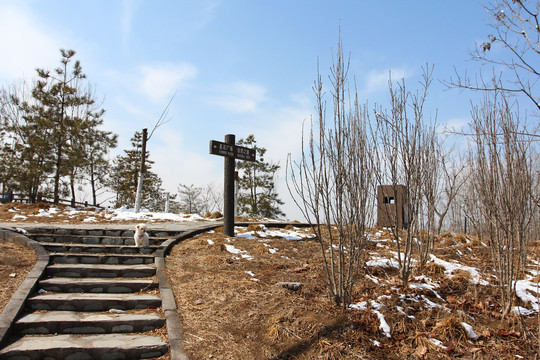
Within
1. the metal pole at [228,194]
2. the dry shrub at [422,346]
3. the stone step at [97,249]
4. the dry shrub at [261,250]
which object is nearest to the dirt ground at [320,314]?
the dry shrub at [422,346]

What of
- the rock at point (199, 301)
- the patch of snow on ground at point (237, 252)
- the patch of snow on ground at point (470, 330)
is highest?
the patch of snow on ground at point (237, 252)

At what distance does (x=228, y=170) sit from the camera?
8820 millimetres

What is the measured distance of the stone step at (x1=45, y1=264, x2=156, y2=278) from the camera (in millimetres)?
5484

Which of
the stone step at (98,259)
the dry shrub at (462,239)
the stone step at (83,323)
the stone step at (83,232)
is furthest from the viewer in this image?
the dry shrub at (462,239)

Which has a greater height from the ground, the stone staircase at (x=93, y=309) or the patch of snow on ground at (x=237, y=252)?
the patch of snow on ground at (x=237, y=252)

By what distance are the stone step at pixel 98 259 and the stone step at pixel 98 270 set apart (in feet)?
0.89

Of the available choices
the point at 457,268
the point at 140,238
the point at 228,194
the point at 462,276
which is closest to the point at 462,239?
the point at 457,268

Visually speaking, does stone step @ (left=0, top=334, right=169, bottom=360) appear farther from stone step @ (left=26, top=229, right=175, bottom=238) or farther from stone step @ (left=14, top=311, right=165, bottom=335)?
stone step @ (left=26, top=229, right=175, bottom=238)

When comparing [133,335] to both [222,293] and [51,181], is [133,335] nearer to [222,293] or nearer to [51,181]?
[222,293]

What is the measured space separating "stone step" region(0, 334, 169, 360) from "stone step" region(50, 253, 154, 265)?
2.28 meters

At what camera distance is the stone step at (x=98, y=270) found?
548 cm

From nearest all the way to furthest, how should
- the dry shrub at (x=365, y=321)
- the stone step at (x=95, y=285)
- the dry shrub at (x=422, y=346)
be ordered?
the dry shrub at (x=422, y=346) → the dry shrub at (x=365, y=321) → the stone step at (x=95, y=285)

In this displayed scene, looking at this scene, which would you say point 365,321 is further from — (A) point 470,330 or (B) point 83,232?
(B) point 83,232

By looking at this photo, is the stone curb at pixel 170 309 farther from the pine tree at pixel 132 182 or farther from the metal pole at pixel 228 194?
the pine tree at pixel 132 182
